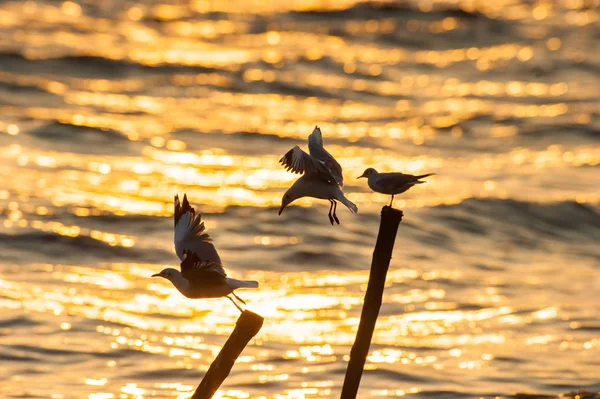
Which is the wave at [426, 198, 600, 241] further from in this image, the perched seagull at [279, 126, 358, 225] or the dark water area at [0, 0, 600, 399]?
the perched seagull at [279, 126, 358, 225]

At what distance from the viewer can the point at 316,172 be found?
9102 mm

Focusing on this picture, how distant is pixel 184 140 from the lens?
2381cm

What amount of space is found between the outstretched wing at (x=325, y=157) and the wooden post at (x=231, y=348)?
5.30 feet

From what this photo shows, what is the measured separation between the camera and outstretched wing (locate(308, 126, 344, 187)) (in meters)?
8.97

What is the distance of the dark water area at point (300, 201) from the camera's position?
522 inches

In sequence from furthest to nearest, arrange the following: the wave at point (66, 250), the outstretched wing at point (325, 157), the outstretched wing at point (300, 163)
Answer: the wave at point (66, 250)
the outstretched wing at point (325, 157)
the outstretched wing at point (300, 163)

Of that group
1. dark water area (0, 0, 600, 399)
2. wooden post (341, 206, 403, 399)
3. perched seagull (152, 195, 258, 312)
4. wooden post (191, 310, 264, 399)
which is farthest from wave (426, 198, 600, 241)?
wooden post (191, 310, 264, 399)

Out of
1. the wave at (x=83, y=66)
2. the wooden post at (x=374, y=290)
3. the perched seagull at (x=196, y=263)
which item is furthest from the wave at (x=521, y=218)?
the perched seagull at (x=196, y=263)

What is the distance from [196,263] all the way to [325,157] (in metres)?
1.67

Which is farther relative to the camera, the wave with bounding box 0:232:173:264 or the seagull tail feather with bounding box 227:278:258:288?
the wave with bounding box 0:232:173:264

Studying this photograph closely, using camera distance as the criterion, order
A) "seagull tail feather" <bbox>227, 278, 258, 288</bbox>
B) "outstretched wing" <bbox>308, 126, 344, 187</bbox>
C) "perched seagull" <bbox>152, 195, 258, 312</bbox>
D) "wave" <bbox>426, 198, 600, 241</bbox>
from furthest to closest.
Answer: "wave" <bbox>426, 198, 600, 241</bbox> → "outstretched wing" <bbox>308, 126, 344, 187</bbox> → "perched seagull" <bbox>152, 195, 258, 312</bbox> → "seagull tail feather" <bbox>227, 278, 258, 288</bbox>

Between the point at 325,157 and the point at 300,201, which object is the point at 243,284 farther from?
the point at 300,201

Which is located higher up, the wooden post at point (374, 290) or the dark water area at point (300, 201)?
the dark water area at point (300, 201)

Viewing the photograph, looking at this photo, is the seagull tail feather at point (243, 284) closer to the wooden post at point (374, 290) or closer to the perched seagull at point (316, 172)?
the wooden post at point (374, 290)
